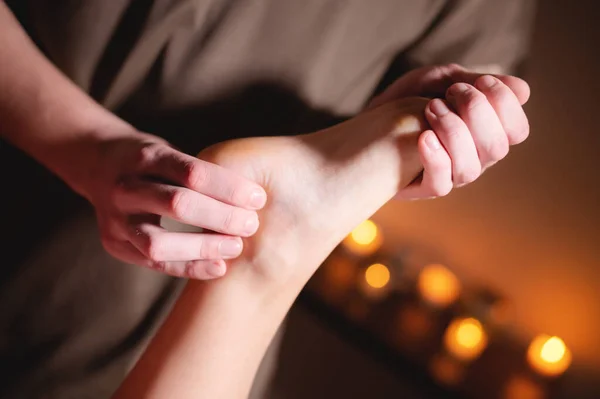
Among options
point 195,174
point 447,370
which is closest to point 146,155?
point 195,174

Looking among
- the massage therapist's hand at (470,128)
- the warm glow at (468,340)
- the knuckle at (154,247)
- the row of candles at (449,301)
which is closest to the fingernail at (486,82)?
the massage therapist's hand at (470,128)

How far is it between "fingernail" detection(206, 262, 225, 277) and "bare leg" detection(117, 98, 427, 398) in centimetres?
4

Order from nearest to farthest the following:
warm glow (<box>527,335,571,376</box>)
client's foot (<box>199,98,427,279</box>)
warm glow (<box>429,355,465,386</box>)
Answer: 1. client's foot (<box>199,98,427,279</box>)
2. warm glow (<box>527,335,571,376</box>)
3. warm glow (<box>429,355,465,386</box>)

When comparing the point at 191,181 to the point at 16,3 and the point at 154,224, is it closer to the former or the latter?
the point at 154,224

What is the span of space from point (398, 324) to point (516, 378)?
A: 246 mm

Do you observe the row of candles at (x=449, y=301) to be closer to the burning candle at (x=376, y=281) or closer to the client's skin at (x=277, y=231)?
the burning candle at (x=376, y=281)

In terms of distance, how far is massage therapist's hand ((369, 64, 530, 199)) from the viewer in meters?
0.54

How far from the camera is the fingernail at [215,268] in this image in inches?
21.5

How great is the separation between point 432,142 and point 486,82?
9 cm

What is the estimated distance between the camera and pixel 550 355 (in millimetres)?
978

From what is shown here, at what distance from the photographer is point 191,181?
493mm

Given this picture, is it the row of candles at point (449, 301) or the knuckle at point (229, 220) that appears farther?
the row of candles at point (449, 301)

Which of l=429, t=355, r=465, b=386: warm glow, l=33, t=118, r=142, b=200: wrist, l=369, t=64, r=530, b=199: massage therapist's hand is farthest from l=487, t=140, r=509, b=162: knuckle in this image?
l=429, t=355, r=465, b=386: warm glow

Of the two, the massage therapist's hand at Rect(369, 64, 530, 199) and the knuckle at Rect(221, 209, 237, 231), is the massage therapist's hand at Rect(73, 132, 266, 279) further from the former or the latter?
the massage therapist's hand at Rect(369, 64, 530, 199)
